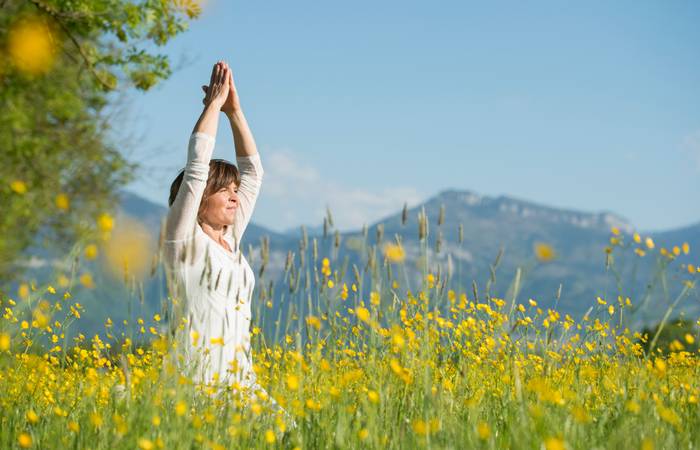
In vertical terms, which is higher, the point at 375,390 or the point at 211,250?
the point at 211,250

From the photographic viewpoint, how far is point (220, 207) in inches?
189

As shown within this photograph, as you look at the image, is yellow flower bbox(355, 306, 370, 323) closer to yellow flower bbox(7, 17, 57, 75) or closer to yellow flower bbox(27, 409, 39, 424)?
yellow flower bbox(27, 409, 39, 424)

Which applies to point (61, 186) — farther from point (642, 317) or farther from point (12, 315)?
point (642, 317)

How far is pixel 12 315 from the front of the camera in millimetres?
4809

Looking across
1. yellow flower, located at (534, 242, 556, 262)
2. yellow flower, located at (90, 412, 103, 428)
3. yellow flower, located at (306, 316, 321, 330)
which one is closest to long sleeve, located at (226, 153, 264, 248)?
yellow flower, located at (306, 316, 321, 330)

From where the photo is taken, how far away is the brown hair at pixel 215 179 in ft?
15.6

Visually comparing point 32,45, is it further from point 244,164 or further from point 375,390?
point 375,390

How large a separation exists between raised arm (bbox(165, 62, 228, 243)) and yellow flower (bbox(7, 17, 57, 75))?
8.12 meters

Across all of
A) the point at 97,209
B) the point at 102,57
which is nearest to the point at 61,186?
the point at 97,209

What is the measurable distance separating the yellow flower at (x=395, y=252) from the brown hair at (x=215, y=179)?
175 centimetres

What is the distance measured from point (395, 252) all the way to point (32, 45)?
37.3ft

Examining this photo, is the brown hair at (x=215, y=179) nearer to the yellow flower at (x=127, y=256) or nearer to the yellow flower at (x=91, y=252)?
the yellow flower at (x=127, y=256)

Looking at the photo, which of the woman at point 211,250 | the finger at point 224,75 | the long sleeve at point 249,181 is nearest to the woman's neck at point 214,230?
the woman at point 211,250

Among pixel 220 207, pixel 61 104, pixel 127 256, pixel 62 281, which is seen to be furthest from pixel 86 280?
pixel 61 104
